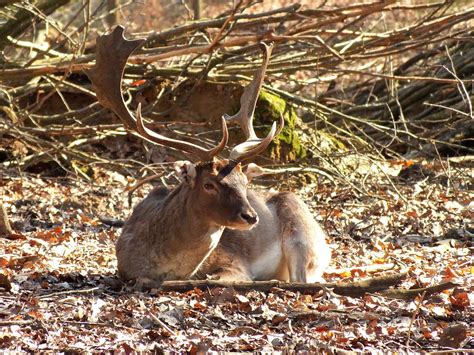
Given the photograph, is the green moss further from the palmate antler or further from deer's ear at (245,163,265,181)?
the palmate antler

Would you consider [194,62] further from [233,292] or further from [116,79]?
[233,292]

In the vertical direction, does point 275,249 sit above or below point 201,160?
below

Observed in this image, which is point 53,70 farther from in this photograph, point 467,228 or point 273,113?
point 467,228

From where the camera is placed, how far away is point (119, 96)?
24.8ft

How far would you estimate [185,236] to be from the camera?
25.2 feet

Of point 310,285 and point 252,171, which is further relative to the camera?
point 252,171

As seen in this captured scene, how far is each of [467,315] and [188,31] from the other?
5.94 meters

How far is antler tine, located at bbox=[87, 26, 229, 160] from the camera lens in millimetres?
7297

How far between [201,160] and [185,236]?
69cm

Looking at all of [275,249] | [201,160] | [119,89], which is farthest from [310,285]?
[119,89]

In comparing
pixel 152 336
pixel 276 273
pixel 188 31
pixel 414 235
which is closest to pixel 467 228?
pixel 414 235

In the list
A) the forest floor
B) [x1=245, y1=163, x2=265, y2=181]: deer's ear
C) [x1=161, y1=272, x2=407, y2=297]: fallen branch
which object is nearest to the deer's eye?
[x1=245, y1=163, x2=265, y2=181]: deer's ear

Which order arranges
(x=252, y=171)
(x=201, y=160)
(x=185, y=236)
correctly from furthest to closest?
(x=252, y=171) → (x=185, y=236) → (x=201, y=160)

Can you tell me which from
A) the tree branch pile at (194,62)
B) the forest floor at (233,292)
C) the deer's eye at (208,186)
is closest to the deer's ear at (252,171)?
the deer's eye at (208,186)
